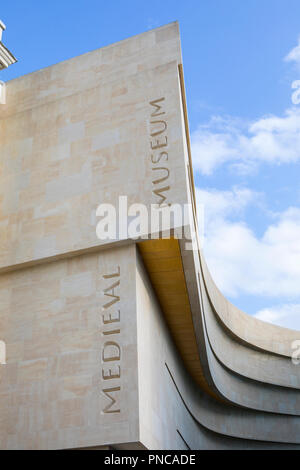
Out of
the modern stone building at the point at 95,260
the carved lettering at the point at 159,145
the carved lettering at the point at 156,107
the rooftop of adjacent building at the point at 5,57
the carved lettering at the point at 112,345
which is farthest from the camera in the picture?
the rooftop of adjacent building at the point at 5,57

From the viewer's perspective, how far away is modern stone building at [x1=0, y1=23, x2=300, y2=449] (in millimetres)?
9203

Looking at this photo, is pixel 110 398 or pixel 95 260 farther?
pixel 95 260

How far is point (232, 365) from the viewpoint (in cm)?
2136

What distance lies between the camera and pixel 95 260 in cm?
1060

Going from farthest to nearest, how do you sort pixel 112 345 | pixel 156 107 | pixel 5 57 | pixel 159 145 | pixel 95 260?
pixel 5 57 < pixel 156 107 < pixel 159 145 < pixel 95 260 < pixel 112 345

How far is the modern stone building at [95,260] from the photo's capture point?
9203 millimetres

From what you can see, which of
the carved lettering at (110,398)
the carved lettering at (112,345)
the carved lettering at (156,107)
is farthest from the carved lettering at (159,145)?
the carved lettering at (110,398)

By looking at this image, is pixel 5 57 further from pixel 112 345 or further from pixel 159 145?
pixel 112 345

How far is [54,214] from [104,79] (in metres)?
4.06

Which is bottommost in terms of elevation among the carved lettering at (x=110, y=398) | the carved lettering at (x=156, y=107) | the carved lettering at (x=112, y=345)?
the carved lettering at (x=110, y=398)

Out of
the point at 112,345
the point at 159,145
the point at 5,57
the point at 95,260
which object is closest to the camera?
the point at 112,345

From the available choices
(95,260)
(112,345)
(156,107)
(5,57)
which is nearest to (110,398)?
(112,345)

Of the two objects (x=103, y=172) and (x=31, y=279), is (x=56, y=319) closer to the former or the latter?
(x=31, y=279)

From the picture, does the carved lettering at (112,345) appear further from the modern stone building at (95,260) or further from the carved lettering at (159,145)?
the carved lettering at (159,145)
